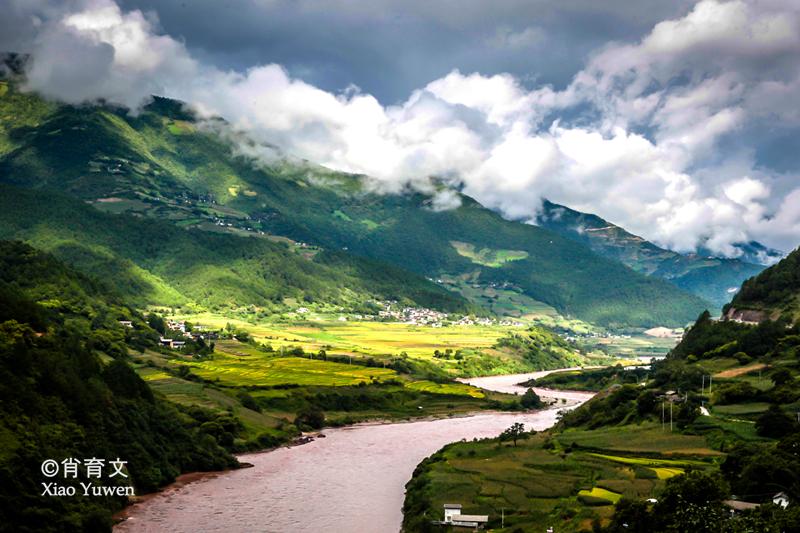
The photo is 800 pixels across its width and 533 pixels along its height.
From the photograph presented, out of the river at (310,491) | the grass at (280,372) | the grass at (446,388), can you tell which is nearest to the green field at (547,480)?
the river at (310,491)

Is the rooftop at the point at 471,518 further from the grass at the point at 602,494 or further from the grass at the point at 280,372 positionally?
the grass at the point at 280,372

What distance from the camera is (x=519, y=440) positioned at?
8681cm

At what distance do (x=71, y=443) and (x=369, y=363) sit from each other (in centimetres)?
9795

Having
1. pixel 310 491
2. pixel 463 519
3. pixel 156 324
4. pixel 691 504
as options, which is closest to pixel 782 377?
pixel 463 519

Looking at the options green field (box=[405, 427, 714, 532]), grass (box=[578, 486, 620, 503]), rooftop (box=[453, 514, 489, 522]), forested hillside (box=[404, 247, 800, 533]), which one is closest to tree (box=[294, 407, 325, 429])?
forested hillside (box=[404, 247, 800, 533])

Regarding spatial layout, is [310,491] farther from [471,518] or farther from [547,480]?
[547,480]

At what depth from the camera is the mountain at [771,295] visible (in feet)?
387

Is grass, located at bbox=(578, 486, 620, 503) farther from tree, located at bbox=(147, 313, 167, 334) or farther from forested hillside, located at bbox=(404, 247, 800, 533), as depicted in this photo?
tree, located at bbox=(147, 313, 167, 334)

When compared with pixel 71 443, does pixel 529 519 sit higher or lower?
lower

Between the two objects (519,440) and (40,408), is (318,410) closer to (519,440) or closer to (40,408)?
(519,440)

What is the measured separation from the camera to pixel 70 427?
6106cm

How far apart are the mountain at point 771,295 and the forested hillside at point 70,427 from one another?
272 ft

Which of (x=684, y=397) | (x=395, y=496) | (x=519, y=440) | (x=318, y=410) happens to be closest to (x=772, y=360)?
(x=684, y=397)

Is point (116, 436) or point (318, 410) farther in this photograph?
point (318, 410)
